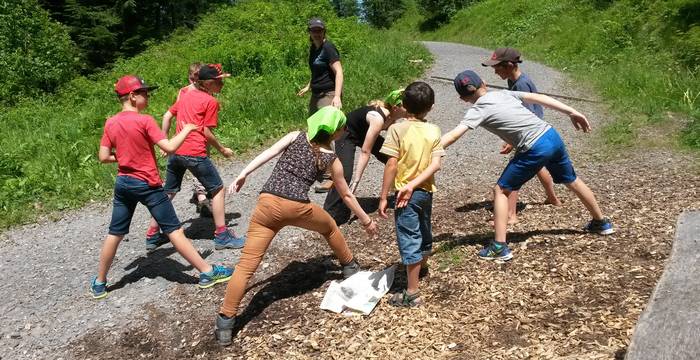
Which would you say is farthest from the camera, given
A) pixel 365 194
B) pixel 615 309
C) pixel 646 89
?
pixel 646 89

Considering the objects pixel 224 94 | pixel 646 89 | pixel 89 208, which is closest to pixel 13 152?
pixel 89 208

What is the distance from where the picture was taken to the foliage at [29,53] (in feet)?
58.2

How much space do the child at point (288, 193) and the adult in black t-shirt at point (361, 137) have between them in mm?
1448

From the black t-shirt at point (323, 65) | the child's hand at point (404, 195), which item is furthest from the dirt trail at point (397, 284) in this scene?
the black t-shirt at point (323, 65)

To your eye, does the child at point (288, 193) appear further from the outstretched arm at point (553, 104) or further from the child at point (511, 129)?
the outstretched arm at point (553, 104)

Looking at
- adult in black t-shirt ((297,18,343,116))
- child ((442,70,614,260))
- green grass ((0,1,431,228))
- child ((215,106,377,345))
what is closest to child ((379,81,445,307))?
child ((215,106,377,345))

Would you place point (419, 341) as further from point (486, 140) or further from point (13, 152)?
point (13, 152)

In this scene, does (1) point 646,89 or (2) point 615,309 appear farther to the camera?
(1) point 646,89

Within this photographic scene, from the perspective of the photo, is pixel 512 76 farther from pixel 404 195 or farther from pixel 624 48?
pixel 624 48

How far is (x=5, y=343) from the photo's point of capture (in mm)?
4062

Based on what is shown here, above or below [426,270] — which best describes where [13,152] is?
below

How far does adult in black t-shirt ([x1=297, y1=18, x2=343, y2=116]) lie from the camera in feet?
19.9

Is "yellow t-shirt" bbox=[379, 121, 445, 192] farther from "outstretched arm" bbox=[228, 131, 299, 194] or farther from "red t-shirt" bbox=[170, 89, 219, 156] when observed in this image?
"red t-shirt" bbox=[170, 89, 219, 156]

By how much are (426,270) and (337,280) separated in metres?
0.77
